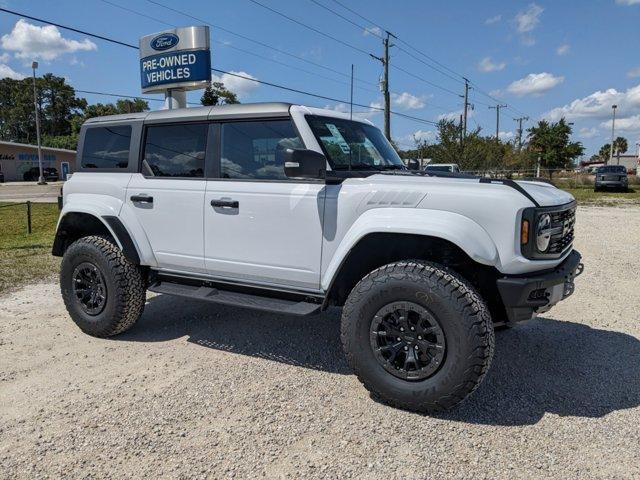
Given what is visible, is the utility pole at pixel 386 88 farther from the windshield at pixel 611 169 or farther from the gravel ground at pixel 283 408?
the gravel ground at pixel 283 408

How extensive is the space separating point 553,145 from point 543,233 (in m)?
57.9

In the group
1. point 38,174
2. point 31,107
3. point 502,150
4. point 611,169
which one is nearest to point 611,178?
point 611,169

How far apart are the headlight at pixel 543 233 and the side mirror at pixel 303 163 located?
1.41 meters

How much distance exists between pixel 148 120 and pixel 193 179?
798 mm

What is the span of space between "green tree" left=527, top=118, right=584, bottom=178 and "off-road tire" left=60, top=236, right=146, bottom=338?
56.2m

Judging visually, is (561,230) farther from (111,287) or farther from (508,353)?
(111,287)

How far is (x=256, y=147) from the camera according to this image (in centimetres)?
389

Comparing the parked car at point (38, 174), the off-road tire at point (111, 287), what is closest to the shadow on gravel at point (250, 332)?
the off-road tire at point (111, 287)

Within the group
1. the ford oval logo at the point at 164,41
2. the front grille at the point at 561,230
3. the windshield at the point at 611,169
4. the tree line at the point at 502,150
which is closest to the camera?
the front grille at the point at 561,230

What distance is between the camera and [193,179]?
4.10 meters

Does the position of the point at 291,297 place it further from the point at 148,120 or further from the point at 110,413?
the point at 148,120

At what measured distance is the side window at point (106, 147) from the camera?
14.9ft

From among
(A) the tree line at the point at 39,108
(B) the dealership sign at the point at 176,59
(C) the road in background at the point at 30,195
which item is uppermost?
(A) the tree line at the point at 39,108

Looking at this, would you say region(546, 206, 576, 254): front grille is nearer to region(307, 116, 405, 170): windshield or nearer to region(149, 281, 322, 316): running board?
region(307, 116, 405, 170): windshield
